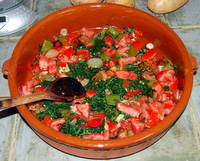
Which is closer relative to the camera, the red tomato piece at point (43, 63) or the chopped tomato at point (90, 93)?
the chopped tomato at point (90, 93)

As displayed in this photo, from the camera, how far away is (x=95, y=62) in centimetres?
153

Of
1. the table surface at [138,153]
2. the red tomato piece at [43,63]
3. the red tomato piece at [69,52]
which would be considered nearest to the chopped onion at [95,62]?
the red tomato piece at [69,52]

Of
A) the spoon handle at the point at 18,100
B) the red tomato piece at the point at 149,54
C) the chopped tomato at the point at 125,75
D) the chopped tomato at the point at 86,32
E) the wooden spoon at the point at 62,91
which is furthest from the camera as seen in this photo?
the chopped tomato at the point at 86,32

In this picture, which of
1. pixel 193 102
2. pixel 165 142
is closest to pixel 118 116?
pixel 165 142

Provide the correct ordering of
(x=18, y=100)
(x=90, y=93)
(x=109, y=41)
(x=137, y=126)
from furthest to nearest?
(x=109, y=41), (x=90, y=93), (x=137, y=126), (x=18, y=100)

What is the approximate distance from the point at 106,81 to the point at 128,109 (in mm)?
193

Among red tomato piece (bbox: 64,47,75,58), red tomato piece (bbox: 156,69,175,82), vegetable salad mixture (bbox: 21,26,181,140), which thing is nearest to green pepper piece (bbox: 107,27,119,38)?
vegetable salad mixture (bbox: 21,26,181,140)

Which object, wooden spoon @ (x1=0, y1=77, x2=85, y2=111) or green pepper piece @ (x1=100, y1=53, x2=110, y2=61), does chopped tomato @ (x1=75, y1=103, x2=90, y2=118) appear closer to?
wooden spoon @ (x1=0, y1=77, x2=85, y2=111)

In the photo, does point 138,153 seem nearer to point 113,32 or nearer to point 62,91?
point 62,91

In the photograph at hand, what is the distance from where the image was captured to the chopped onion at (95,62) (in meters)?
1.52

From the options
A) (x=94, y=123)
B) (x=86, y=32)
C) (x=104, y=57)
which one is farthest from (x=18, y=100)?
(x=86, y=32)

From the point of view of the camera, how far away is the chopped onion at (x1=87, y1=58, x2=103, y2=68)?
1519 millimetres

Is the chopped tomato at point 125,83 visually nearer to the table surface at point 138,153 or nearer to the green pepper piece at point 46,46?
the table surface at point 138,153

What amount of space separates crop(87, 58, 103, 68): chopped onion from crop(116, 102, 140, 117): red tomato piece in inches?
10.9
